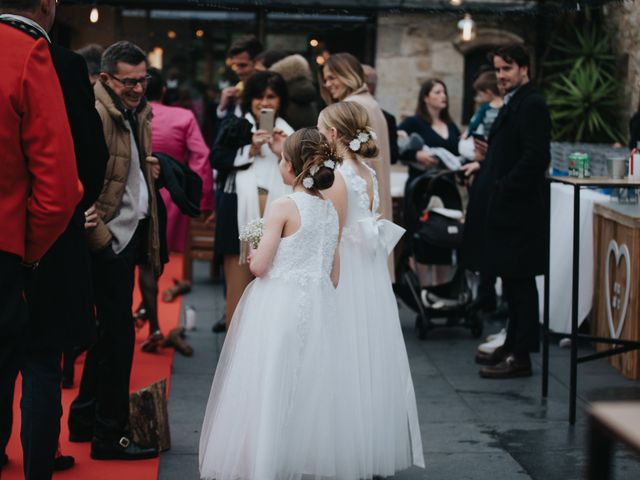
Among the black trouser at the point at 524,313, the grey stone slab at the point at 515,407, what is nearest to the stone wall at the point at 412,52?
the black trouser at the point at 524,313

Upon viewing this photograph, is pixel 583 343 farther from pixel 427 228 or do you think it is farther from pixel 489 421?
pixel 489 421

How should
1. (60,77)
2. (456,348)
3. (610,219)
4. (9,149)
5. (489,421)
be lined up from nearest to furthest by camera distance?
(9,149), (60,77), (489,421), (610,219), (456,348)

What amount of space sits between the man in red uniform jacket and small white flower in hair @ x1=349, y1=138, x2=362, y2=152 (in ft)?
6.30

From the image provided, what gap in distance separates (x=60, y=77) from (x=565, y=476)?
3014 mm

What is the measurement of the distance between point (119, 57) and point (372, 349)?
6.15ft

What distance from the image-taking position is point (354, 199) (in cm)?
565

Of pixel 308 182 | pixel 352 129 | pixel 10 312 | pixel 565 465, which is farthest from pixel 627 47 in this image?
pixel 10 312

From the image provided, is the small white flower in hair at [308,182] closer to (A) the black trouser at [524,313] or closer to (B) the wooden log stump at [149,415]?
(B) the wooden log stump at [149,415]

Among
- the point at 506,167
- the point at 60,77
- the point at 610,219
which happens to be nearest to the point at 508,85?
the point at 506,167

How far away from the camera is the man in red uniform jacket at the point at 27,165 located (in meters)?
3.95

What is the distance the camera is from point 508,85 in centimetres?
748

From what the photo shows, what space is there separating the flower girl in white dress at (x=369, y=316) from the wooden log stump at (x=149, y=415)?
1070mm

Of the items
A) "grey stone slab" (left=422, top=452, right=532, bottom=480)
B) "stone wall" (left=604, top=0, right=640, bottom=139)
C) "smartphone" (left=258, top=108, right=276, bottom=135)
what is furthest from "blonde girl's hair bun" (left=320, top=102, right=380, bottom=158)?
"stone wall" (left=604, top=0, right=640, bottom=139)

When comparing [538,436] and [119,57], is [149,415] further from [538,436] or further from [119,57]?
[538,436]
